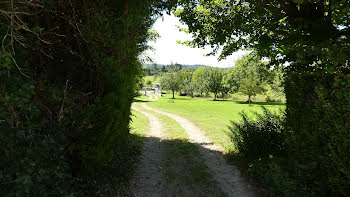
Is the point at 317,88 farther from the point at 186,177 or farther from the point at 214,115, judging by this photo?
the point at 214,115

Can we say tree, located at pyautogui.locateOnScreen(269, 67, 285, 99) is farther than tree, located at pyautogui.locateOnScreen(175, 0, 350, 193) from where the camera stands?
Yes

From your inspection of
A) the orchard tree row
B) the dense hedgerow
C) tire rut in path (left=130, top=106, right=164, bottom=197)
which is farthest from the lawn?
the orchard tree row

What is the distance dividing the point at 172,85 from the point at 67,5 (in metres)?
52.5

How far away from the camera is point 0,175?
196 centimetres

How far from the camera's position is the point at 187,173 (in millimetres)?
5328

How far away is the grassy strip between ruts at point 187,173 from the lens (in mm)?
4531

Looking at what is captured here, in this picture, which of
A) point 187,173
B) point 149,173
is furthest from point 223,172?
point 149,173

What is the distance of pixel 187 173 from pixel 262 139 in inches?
107

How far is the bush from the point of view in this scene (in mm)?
5629

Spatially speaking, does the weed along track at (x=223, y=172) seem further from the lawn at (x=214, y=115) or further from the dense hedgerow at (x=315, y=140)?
the lawn at (x=214, y=115)

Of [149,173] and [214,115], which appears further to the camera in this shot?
[214,115]

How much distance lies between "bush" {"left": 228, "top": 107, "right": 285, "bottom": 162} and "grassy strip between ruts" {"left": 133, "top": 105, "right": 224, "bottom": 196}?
5.15 ft

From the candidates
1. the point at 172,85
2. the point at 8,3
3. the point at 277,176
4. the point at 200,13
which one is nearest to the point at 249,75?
the point at 172,85

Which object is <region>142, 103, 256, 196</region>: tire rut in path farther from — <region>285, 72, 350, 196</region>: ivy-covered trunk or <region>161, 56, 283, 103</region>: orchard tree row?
<region>161, 56, 283, 103</region>: orchard tree row
